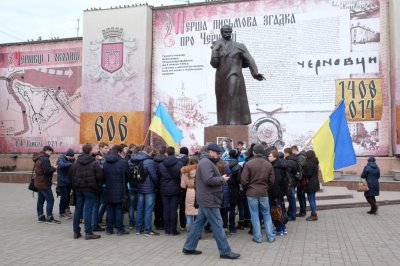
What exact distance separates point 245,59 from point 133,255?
18.6 feet

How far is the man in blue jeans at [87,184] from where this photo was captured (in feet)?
22.8

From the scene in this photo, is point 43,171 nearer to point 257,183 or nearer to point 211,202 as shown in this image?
point 211,202

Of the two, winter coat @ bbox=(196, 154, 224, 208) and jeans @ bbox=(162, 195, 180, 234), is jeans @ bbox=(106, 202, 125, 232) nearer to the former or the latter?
jeans @ bbox=(162, 195, 180, 234)

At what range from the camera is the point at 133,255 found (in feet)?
19.4

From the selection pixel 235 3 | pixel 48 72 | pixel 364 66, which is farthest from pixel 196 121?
pixel 48 72

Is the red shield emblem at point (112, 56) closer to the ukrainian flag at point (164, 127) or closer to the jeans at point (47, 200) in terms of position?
the ukrainian flag at point (164, 127)

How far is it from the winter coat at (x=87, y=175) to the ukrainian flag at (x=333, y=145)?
14.7 ft

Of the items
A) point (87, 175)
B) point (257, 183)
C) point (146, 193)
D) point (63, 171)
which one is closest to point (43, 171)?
point (63, 171)

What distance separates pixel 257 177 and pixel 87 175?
2851mm

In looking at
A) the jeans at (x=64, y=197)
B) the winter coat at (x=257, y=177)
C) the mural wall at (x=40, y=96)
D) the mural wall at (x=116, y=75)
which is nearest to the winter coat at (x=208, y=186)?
the winter coat at (x=257, y=177)

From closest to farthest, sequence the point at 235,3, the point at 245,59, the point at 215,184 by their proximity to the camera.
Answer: the point at 215,184 < the point at 245,59 < the point at 235,3

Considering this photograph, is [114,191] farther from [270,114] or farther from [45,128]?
[45,128]

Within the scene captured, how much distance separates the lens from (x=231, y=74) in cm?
980

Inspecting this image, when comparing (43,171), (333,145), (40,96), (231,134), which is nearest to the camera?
(43,171)
